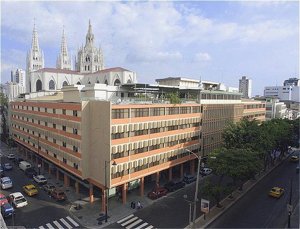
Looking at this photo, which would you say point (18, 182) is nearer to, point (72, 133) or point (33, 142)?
point (33, 142)

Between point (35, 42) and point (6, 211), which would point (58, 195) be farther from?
point (35, 42)

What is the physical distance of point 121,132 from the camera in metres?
43.0

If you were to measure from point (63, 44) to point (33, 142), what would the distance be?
119903 millimetres

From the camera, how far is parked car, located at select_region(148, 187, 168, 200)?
4841 centimetres

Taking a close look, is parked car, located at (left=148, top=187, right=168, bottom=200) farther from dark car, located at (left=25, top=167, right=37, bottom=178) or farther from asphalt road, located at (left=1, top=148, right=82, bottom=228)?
dark car, located at (left=25, top=167, right=37, bottom=178)

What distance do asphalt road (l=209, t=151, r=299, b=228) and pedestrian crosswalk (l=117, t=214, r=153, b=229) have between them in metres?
9.72

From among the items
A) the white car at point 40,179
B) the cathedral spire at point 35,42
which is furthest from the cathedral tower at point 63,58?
the white car at point 40,179

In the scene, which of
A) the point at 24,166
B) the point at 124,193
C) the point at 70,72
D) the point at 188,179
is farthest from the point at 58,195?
the point at 70,72

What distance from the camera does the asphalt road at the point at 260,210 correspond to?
3900 centimetres

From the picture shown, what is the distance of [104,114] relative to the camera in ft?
139

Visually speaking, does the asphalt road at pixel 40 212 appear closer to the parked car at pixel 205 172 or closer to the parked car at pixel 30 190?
the parked car at pixel 30 190

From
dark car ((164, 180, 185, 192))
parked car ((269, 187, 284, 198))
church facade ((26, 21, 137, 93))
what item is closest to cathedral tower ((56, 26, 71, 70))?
church facade ((26, 21, 137, 93))

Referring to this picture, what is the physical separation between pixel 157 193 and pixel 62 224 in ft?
58.3

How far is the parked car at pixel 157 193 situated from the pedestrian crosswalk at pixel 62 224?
14.8 meters
